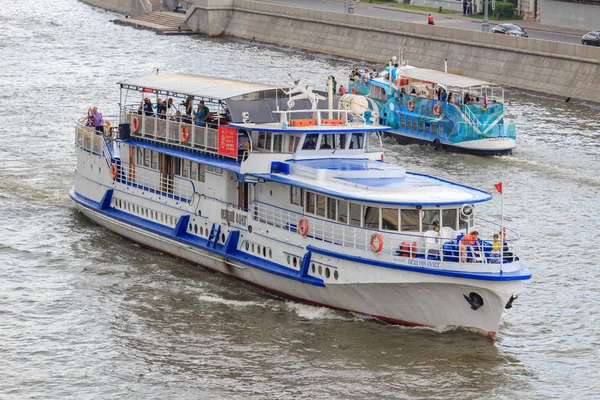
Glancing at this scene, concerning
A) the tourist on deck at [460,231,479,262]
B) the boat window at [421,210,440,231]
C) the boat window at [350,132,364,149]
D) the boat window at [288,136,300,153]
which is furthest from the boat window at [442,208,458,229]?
the boat window at [288,136,300,153]

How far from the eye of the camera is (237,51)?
8806cm

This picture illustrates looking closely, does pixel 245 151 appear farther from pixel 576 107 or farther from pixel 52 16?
pixel 52 16

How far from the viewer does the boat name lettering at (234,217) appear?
118 ft

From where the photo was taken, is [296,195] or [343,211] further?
[296,195]

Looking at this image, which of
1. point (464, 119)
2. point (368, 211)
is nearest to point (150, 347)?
point (368, 211)

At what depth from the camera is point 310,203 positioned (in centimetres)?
3422

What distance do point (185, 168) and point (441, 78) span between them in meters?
21.0

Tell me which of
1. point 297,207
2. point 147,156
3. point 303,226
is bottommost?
point 303,226

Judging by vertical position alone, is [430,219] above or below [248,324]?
above

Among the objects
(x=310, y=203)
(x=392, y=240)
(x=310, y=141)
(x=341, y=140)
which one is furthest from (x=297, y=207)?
(x=392, y=240)

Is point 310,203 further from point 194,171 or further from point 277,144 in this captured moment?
point 194,171

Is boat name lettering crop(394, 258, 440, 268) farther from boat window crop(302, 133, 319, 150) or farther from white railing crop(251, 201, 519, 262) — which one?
boat window crop(302, 133, 319, 150)

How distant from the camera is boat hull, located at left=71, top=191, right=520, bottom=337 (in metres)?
31.1

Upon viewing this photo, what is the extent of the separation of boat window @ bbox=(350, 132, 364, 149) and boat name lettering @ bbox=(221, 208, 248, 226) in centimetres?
353
